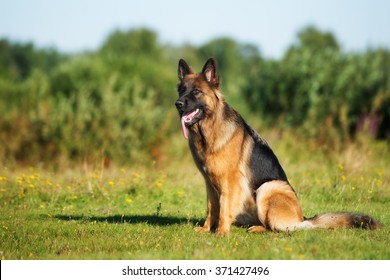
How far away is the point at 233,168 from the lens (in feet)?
24.5

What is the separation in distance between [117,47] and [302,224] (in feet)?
179

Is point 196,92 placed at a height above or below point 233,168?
above

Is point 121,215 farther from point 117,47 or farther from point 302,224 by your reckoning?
point 117,47

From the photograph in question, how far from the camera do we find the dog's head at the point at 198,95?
7.37 metres

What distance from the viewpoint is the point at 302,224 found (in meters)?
7.35

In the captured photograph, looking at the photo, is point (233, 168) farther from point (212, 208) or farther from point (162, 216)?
point (162, 216)

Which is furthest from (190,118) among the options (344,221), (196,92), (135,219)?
(344,221)

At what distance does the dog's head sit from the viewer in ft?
24.2

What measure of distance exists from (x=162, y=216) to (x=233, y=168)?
226 centimetres

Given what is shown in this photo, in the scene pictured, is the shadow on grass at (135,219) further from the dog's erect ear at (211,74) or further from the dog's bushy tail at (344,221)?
the dog's erect ear at (211,74)

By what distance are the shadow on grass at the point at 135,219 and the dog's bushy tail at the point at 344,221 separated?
2.03 metres

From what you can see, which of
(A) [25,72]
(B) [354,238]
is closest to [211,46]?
(A) [25,72]

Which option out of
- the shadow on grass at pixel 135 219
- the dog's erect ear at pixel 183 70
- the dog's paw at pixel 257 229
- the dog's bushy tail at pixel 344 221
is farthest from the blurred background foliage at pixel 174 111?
the dog's paw at pixel 257 229

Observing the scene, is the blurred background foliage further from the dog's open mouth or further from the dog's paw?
the dog's open mouth
